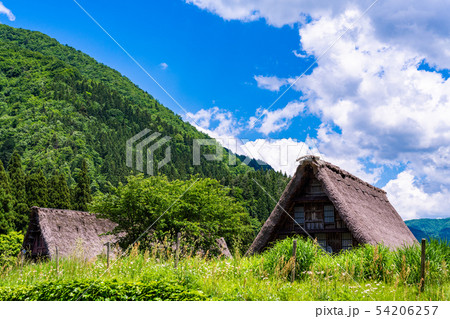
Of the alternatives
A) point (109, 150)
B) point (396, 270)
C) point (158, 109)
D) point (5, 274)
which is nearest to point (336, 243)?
point (396, 270)

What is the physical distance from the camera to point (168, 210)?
22.8 m

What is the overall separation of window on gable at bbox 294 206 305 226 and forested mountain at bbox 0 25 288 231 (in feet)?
139

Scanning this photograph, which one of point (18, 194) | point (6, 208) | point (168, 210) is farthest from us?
point (18, 194)

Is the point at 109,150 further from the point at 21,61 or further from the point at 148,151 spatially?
the point at 21,61

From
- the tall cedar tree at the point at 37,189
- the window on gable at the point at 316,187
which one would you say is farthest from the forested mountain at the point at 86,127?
the window on gable at the point at 316,187

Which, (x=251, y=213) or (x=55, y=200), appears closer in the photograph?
(x=55, y=200)

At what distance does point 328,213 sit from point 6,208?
35.7 meters

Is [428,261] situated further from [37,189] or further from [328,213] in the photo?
[37,189]

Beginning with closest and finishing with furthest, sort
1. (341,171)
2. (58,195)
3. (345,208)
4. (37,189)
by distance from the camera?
(345,208) < (341,171) < (37,189) < (58,195)

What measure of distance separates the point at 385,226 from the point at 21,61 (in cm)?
15802

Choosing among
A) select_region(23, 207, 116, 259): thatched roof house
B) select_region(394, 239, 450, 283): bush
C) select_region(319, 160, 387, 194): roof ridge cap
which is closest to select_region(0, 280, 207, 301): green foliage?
select_region(394, 239, 450, 283): bush

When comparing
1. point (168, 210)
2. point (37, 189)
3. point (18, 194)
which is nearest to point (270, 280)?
point (168, 210)

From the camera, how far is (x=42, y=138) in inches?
3937
